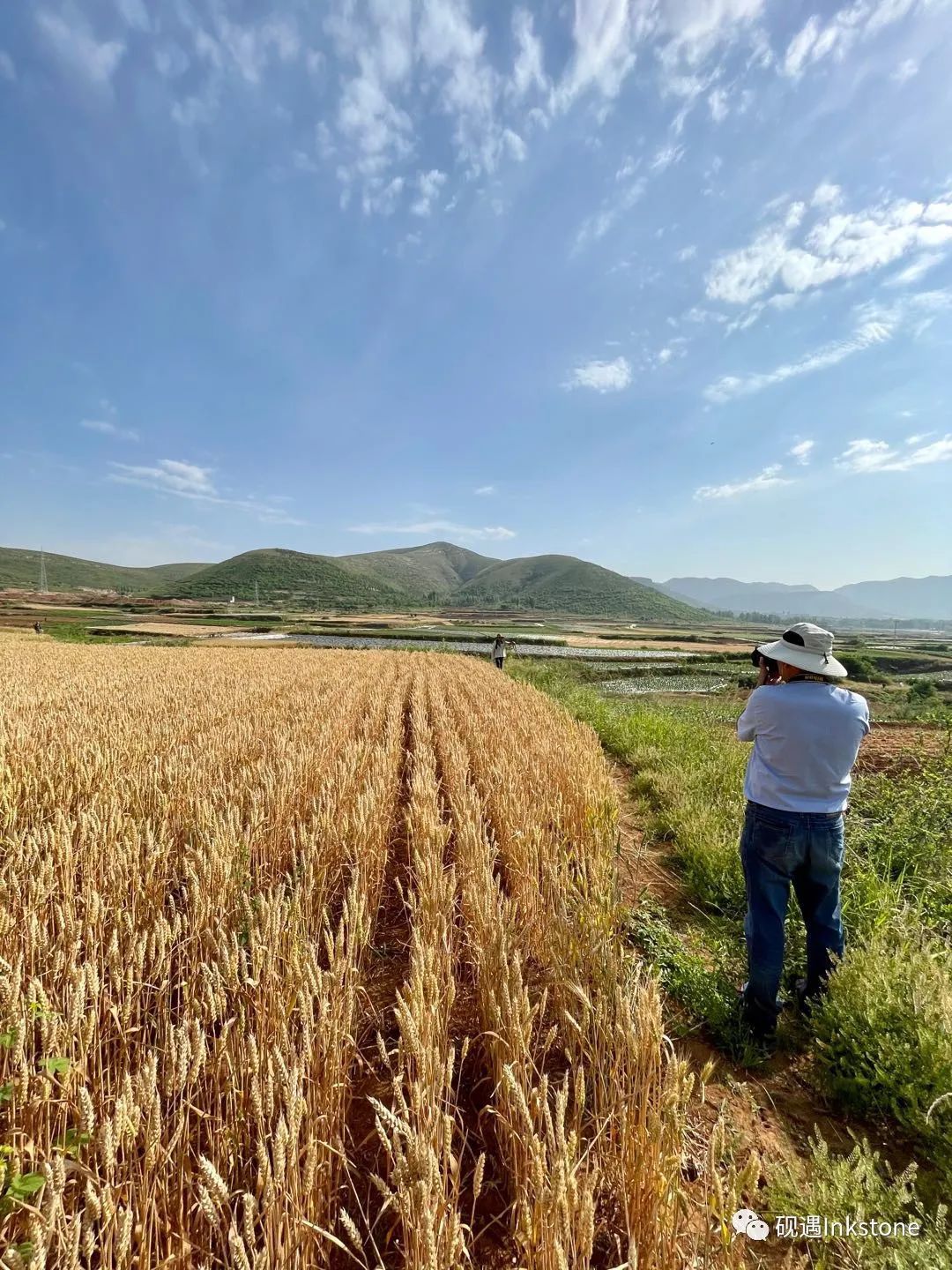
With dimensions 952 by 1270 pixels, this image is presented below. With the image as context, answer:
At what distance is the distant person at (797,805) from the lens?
304cm

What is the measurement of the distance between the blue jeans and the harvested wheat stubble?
0.86 meters

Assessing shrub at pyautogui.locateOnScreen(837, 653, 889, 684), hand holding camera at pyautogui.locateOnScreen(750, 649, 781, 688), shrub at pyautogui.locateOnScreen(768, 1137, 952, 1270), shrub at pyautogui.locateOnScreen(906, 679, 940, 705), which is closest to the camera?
shrub at pyautogui.locateOnScreen(768, 1137, 952, 1270)

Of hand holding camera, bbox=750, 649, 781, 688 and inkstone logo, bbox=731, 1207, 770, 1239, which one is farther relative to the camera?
hand holding camera, bbox=750, 649, 781, 688

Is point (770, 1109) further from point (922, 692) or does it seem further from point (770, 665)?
point (922, 692)

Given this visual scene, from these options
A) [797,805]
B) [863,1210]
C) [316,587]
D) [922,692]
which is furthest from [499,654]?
[316,587]

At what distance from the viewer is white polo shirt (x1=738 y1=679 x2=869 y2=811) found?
302cm

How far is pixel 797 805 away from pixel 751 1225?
1880mm

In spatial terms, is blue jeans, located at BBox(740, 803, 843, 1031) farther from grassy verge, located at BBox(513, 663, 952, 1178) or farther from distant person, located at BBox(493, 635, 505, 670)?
distant person, located at BBox(493, 635, 505, 670)

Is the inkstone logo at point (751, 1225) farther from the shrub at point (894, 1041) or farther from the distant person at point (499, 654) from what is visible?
the distant person at point (499, 654)

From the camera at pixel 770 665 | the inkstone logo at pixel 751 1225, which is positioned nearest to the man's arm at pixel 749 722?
the camera at pixel 770 665

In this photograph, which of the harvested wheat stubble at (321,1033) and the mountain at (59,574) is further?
the mountain at (59,574)

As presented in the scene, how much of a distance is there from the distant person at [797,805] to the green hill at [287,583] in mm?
127175

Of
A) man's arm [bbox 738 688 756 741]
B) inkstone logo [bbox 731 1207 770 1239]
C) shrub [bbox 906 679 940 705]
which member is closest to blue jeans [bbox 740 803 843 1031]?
man's arm [bbox 738 688 756 741]

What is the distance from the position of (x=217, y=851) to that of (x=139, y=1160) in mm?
1689
